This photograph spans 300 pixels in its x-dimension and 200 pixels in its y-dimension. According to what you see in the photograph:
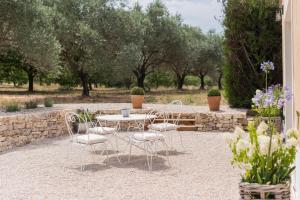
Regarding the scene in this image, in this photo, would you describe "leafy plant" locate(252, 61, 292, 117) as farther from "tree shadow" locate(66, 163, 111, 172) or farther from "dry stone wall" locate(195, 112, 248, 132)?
"dry stone wall" locate(195, 112, 248, 132)

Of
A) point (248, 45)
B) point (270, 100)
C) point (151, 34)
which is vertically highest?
point (151, 34)

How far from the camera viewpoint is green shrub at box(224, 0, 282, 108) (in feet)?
34.6

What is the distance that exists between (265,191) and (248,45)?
8.76 m

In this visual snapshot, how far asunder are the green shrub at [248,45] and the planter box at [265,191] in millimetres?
8428

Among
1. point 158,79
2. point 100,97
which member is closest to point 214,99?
point 100,97

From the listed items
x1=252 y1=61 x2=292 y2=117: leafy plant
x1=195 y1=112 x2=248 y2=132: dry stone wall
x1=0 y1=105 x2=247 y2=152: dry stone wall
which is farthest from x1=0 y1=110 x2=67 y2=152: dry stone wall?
x1=252 y1=61 x2=292 y2=117: leafy plant

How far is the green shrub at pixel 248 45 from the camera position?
10555mm

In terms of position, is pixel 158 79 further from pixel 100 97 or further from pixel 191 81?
pixel 100 97

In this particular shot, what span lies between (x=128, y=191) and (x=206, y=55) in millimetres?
24403

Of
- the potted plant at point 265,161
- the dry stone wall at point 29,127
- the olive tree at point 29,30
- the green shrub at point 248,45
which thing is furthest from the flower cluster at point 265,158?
the olive tree at point 29,30

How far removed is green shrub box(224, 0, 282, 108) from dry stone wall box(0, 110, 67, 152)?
4786 mm

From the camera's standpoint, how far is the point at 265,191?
245 cm

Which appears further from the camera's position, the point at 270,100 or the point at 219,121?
the point at 219,121

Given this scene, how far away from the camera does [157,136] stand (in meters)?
6.20
